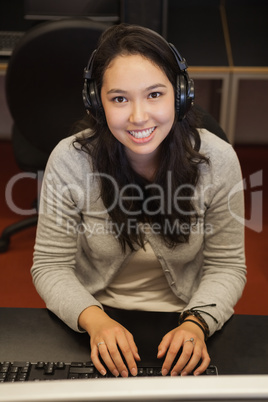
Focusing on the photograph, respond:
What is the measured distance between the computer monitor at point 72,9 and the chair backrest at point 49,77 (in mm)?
461

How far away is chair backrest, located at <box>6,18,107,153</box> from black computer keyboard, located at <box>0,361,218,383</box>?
1029 millimetres

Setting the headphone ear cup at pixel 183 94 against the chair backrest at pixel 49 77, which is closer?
the headphone ear cup at pixel 183 94

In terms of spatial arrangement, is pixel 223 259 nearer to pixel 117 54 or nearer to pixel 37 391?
pixel 117 54

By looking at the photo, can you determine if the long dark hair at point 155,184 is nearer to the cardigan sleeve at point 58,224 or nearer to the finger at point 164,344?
the cardigan sleeve at point 58,224

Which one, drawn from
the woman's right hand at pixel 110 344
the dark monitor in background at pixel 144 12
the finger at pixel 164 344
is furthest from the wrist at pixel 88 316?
the dark monitor in background at pixel 144 12

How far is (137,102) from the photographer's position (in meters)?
1.06

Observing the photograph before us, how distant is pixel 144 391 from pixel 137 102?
0.68 meters

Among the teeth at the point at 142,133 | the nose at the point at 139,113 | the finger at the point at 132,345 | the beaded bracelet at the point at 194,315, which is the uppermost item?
the nose at the point at 139,113

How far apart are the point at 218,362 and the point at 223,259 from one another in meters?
Answer: 0.31

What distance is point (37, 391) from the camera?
49 cm

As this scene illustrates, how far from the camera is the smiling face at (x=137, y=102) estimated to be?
106 cm

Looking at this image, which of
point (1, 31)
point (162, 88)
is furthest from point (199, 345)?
point (1, 31)

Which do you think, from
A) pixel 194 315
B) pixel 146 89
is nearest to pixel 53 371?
pixel 194 315

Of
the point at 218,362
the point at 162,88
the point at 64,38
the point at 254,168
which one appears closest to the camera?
the point at 218,362
